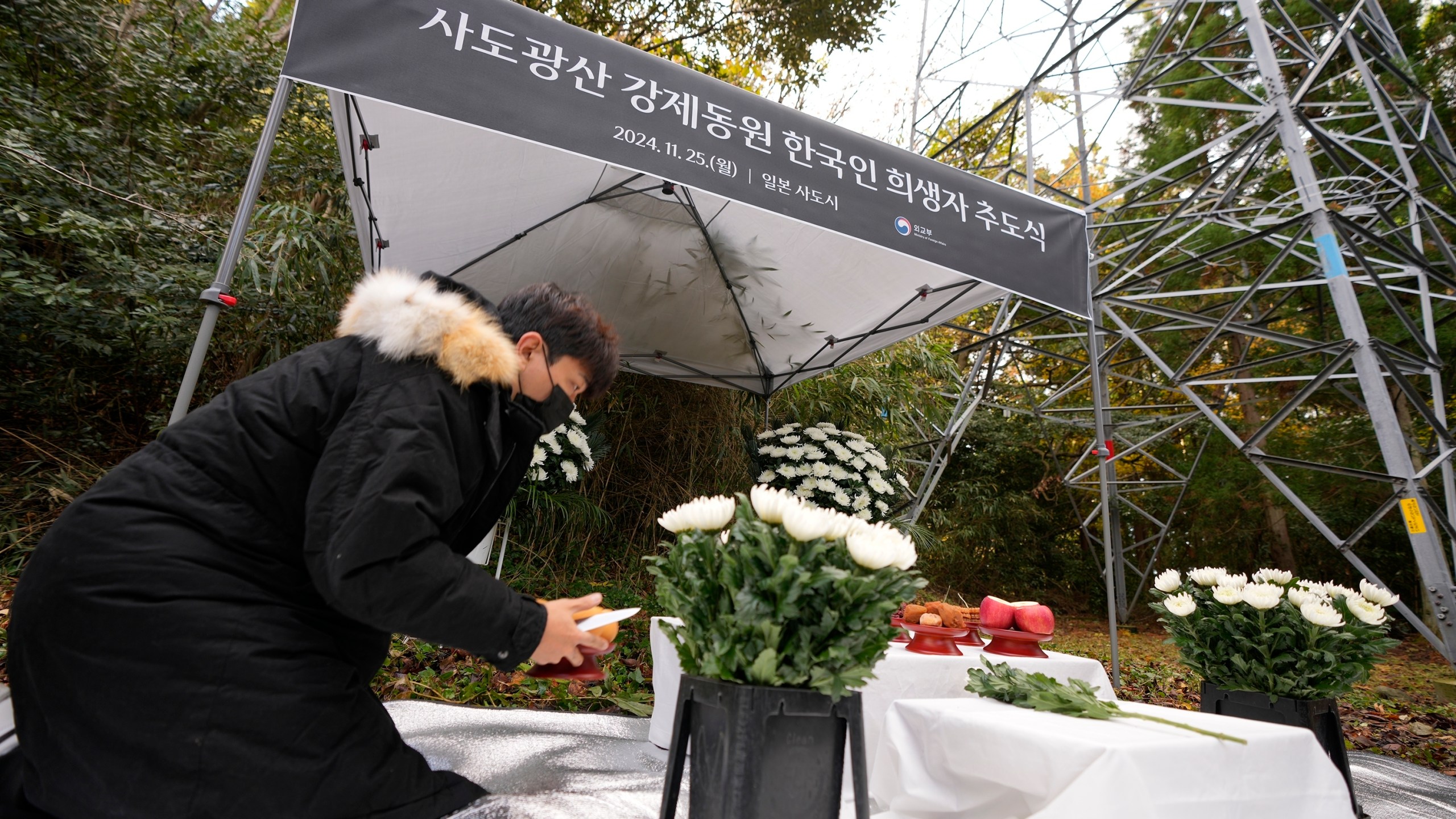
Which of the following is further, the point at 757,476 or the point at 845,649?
the point at 757,476

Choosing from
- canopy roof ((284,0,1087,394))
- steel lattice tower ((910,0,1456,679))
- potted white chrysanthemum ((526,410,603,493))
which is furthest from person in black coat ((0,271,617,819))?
steel lattice tower ((910,0,1456,679))

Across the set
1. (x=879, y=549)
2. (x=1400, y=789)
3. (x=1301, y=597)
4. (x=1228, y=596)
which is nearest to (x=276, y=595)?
(x=879, y=549)

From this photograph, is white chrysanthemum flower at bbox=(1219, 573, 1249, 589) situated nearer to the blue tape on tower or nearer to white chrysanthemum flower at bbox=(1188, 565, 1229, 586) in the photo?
white chrysanthemum flower at bbox=(1188, 565, 1229, 586)

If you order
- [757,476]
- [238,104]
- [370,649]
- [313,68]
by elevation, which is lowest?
[370,649]

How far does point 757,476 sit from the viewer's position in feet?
13.2

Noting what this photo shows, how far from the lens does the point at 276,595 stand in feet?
4.08

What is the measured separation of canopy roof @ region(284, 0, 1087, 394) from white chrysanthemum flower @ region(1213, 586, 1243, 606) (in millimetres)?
1201

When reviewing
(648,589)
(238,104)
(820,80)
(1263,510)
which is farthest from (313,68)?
(1263,510)

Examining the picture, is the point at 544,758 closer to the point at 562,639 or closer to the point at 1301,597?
the point at 562,639

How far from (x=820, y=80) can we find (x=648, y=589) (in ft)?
17.8

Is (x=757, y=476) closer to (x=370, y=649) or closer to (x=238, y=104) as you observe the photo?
(x=370, y=649)

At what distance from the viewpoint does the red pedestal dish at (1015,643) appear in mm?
1974

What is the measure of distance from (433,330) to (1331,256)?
11.7 ft

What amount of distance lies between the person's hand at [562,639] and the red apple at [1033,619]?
121 cm
